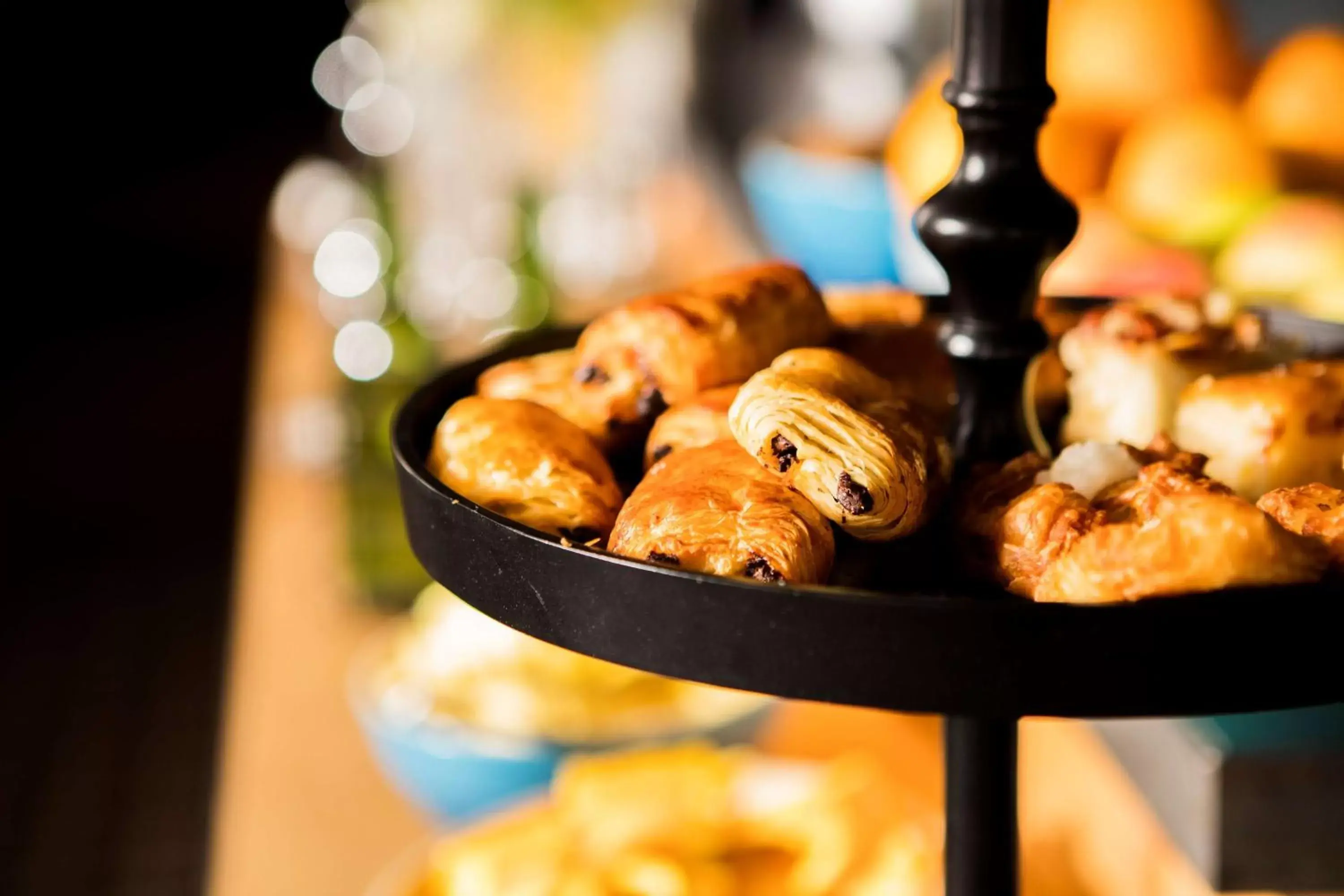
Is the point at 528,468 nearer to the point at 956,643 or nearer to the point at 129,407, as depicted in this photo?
the point at 956,643

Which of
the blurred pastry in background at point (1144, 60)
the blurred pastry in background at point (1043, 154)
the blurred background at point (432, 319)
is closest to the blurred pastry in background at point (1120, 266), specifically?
the blurred background at point (432, 319)

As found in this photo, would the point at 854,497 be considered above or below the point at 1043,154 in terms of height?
below

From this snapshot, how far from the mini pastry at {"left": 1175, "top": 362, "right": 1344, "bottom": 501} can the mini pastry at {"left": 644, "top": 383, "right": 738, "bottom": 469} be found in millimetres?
147

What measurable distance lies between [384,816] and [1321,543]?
90 cm

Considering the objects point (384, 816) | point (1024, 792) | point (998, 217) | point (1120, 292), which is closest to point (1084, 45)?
point (1120, 292)

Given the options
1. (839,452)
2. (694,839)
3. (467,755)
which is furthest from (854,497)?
(467,755)

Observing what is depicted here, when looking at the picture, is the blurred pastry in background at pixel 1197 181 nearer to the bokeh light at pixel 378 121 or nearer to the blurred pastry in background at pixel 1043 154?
the blurred pastry in background at pixel 1043 154

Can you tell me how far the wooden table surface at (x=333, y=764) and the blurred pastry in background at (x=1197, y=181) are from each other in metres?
0.40

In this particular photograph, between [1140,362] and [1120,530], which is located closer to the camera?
[1120,530]

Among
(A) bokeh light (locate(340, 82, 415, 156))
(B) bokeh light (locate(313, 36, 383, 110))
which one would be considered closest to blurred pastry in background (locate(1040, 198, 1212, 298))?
(A) bokeh light (locate(340, 82, 415, 156))

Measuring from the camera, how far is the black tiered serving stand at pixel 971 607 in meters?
0.33

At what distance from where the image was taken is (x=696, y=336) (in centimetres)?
47

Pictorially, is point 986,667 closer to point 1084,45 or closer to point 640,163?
point 1084,45

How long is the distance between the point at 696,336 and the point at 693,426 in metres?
0.04
